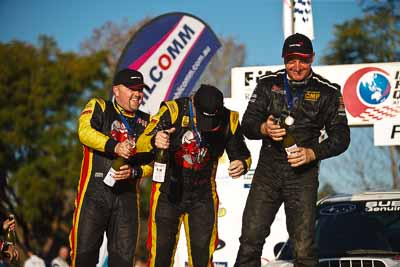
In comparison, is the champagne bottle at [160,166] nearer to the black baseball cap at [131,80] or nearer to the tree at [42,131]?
the black baseball cap at [131,80]

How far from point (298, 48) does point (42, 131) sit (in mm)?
23344

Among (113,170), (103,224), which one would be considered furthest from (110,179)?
(103,224)

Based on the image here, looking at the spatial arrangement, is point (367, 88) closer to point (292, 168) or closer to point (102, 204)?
point (292, 168)

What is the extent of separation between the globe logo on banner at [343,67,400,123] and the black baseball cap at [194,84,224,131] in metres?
4.68

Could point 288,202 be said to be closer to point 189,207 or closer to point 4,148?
point 189,207

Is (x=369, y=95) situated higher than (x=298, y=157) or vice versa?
(x=369, y=95)

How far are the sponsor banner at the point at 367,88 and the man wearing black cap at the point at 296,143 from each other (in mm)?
4659

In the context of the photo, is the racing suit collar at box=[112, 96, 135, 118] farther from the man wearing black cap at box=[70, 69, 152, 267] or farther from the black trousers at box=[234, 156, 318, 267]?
the black trousers at box=[234, 156, 318, 267]

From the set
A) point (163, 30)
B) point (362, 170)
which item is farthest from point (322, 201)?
point (362, 170)

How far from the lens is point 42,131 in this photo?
29219mm

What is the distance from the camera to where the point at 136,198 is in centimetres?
787

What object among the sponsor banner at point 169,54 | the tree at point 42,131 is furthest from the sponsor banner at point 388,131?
the tree at point 42,131

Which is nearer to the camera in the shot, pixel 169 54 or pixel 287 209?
pixel 287 209

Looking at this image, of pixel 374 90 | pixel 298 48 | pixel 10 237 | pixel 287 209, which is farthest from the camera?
pixel 374 90
